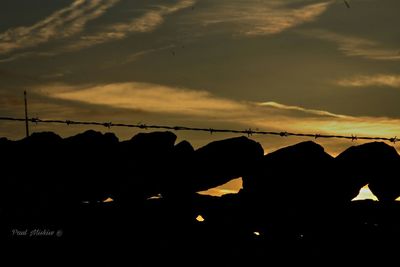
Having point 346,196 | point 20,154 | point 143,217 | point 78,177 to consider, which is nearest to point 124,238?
point 143,217

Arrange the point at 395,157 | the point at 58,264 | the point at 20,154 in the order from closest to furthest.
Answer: the point at 58,264, the point at 20,154, the point at 395,157

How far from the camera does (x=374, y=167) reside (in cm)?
984

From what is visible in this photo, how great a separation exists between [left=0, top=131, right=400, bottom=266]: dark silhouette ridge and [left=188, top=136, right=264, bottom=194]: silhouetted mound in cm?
1

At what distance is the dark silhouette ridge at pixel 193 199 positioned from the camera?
8922mm

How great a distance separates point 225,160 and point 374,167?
6.88ft

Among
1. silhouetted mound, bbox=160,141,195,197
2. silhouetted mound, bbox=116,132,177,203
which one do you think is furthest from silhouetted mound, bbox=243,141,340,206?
silhouetted mound, bbox=116,132,177,203

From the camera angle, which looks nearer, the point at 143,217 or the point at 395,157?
the point at 143,217

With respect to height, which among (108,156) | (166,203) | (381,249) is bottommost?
(381,249)

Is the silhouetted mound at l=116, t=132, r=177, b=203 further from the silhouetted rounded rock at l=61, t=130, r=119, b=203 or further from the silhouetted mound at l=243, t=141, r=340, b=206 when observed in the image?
the silhouetted mound at l=243, t=141, r=340, b=206

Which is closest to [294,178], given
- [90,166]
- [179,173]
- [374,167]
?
[374,167]

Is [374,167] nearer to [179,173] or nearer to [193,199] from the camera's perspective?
[193,199]

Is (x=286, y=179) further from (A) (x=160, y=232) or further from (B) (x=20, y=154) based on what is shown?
(B) (x=20, y=154)

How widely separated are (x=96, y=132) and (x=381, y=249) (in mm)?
4117

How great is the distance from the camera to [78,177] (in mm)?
9141
